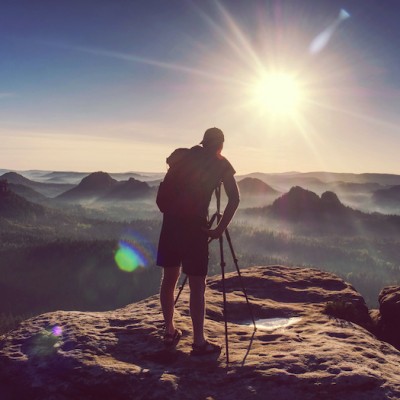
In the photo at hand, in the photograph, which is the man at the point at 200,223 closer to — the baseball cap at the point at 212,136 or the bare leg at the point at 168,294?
the baseball cap at the point at 212,136

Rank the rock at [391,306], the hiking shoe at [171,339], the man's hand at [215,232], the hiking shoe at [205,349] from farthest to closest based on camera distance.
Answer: the rock at [391,306], the hiking shoe at [171,339], the hiking shoe at [205,349], the man's hand at [215,232]

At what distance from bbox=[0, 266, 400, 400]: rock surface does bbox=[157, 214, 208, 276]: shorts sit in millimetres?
1840

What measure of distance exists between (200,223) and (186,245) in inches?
21.4

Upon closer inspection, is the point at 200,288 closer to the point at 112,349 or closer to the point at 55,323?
the point at 112,349

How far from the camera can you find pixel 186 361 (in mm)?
8141

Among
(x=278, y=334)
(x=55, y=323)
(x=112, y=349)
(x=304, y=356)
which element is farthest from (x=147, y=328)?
(x=304, y=356)

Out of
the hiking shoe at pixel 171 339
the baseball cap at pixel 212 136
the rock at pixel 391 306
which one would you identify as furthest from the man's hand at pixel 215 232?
the rock at pixel 391 306

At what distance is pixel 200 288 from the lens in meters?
8.38

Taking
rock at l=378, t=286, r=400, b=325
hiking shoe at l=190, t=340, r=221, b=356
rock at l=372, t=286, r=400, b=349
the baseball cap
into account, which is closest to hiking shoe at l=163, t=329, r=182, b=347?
hiking shoe at l=190, t=340, r=221, b=356

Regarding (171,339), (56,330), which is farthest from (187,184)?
(56,330)

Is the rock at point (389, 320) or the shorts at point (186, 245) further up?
the shorts at point (186, 245)

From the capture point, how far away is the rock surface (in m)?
7.12

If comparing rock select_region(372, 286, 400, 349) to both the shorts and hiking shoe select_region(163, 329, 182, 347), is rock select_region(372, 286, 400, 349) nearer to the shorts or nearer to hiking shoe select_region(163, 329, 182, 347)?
hiking shoe select_region(163, 329, 182, 347)

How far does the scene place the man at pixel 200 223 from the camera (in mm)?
8359
